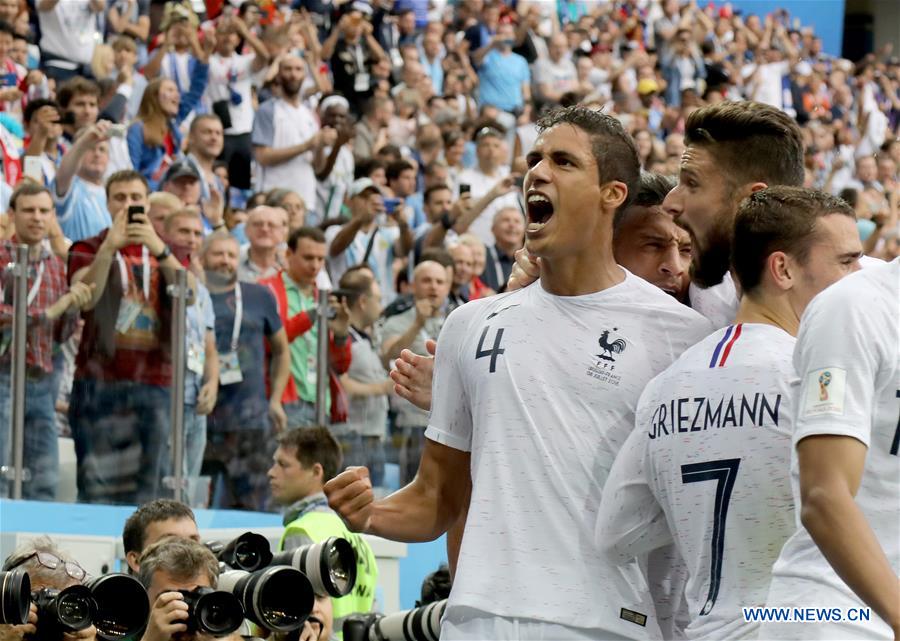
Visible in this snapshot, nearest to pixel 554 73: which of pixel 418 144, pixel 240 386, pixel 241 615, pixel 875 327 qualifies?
pixel 418 144

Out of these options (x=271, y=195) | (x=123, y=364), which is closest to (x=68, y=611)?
(x=123, y=364)

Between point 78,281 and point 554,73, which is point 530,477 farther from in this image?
point 554,73

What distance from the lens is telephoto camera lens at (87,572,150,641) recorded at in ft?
15.9

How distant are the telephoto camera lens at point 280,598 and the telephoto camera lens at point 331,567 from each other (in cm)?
16

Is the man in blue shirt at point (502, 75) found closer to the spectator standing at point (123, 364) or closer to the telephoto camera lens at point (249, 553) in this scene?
the spectator standing at point (123, 364)

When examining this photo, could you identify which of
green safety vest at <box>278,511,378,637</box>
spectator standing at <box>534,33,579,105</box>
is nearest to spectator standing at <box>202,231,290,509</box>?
green safety vest at <box>278,511,378,637</box>

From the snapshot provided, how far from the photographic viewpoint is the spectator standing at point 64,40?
43.7 ft

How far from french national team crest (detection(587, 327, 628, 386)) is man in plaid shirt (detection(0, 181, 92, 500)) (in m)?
4.73

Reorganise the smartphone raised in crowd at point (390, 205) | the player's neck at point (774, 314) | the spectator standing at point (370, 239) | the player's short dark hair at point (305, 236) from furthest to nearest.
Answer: the smartphone raised in crowd at point (390, 205)
the spectator standing at point (370, 239)
the player's short dark hair at point (305, 236)
the player's neck at point (774, 314)

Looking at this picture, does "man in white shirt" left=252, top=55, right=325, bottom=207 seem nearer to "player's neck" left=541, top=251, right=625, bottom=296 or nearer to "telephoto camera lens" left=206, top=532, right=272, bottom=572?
"telephoto camera lens" left=206, top=532, right=272, bottom=572

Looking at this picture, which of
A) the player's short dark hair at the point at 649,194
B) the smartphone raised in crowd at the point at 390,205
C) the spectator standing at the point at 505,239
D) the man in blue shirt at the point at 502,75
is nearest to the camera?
the player's short dark hair at the point at 649,194

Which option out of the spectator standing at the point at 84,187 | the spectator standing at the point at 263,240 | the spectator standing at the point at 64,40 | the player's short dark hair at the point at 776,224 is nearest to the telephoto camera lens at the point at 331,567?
the player's short dark hair at the point at 776,224

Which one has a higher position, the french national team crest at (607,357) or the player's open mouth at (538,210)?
the player's open mouth at (538,210)

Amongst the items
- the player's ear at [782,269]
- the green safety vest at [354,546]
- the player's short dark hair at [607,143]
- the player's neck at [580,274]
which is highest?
the player's short dark hair at [607,143]
